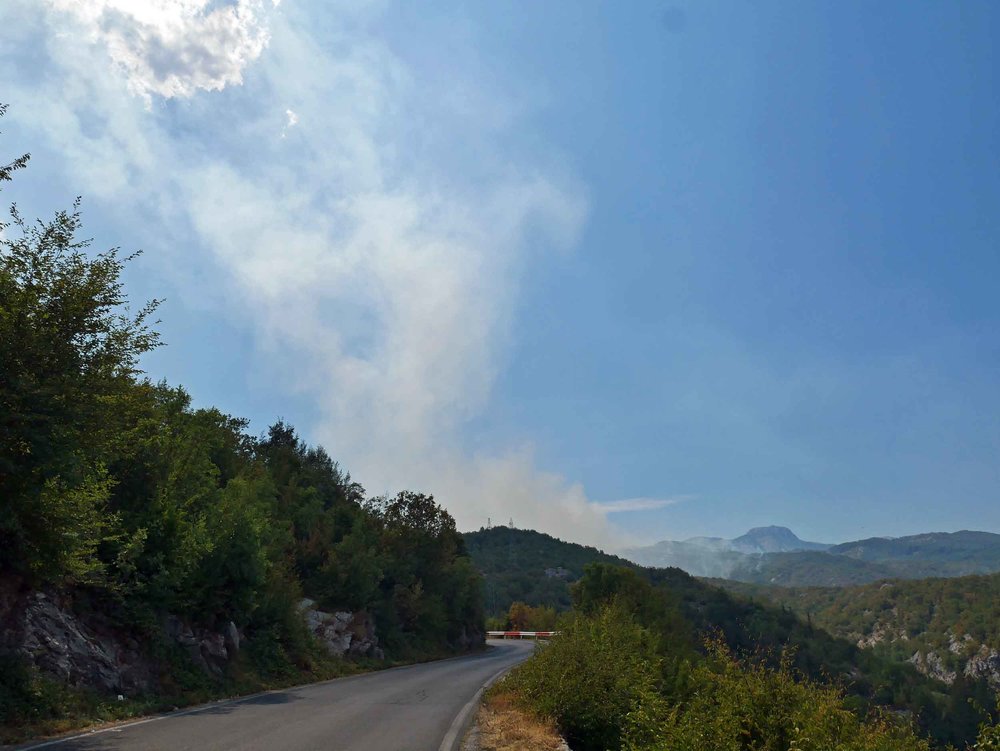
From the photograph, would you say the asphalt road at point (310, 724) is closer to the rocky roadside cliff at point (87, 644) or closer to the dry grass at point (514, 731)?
the dry grass at point (514, 731)

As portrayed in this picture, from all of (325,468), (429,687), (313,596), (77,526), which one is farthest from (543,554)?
(77,526)

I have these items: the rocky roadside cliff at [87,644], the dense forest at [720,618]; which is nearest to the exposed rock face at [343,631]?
the rocky roadside cliff at [87,644]

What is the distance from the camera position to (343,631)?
3130 centimetres

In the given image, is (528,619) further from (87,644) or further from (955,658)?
(955,658)

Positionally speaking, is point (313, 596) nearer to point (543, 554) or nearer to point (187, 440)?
point (187, 440)

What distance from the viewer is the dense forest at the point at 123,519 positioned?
11.2 meters

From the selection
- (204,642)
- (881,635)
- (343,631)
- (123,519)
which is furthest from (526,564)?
(123,519)

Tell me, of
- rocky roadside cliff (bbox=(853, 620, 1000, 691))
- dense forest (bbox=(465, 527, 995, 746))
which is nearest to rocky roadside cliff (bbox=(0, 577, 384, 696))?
dense forest (bbox=(465, 527, 995, 746))

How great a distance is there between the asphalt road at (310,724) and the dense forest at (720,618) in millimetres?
17439

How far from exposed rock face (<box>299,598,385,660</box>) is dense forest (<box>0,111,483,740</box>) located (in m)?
0.73

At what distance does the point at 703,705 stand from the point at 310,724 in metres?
7.04

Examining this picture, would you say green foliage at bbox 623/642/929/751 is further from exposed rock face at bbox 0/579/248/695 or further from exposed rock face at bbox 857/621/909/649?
exposed rock face at bbox 857/621/909/649

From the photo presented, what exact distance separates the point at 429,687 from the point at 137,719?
9.62m

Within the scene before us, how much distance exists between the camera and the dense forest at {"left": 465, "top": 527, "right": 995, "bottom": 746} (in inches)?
1954
